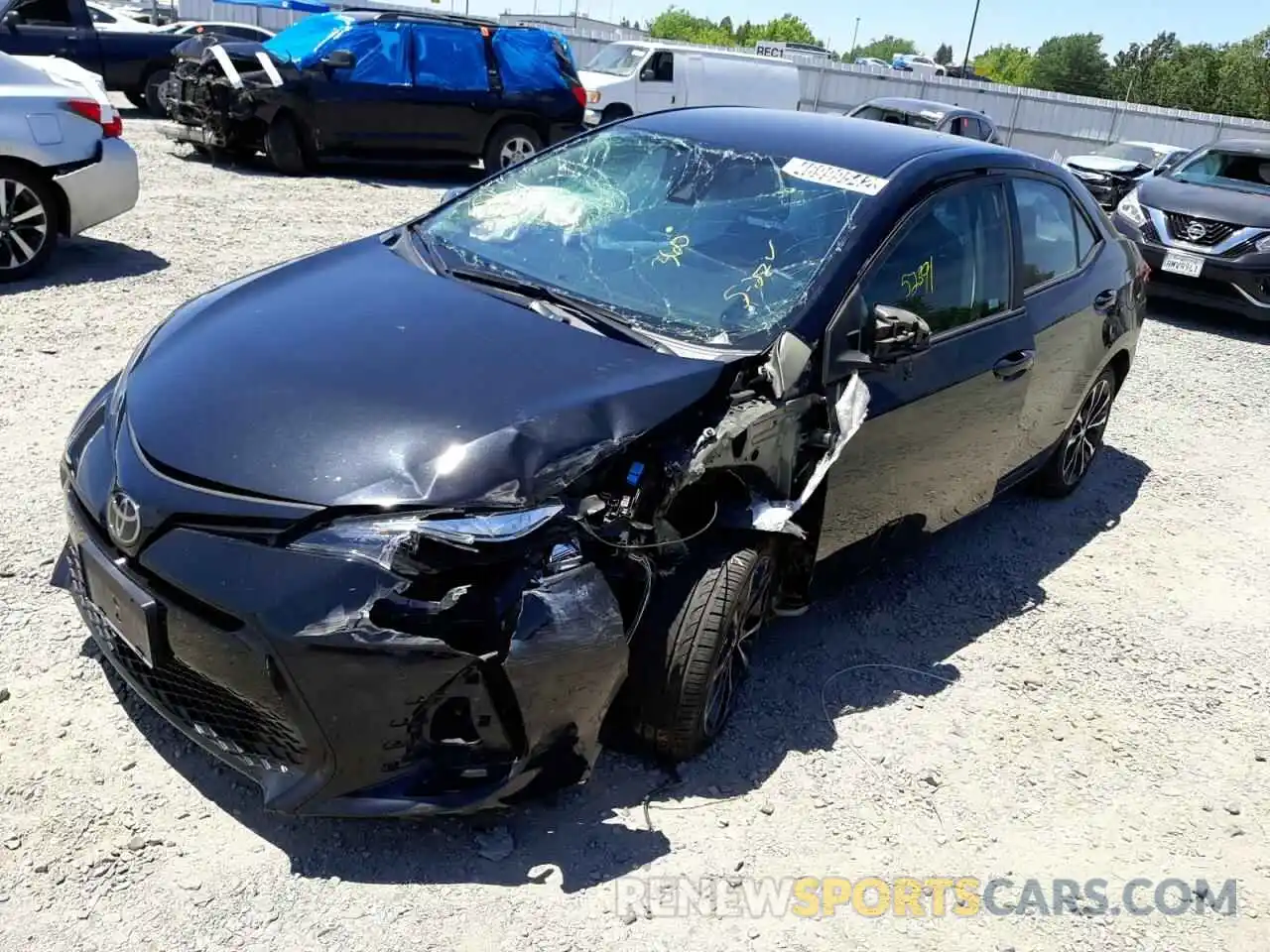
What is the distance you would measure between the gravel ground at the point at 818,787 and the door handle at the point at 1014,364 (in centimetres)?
93

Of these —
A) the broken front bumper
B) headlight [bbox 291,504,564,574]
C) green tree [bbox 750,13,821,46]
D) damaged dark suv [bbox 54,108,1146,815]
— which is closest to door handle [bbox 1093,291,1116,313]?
damaged dark suv [bbox 54,108,1146,815]

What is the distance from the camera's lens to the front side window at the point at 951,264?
353 centimetres

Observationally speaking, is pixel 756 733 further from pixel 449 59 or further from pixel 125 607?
pixel 449 59

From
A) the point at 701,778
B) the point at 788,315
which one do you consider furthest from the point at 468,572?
the point at 788,315

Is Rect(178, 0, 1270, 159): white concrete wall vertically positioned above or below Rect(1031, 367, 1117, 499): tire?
above

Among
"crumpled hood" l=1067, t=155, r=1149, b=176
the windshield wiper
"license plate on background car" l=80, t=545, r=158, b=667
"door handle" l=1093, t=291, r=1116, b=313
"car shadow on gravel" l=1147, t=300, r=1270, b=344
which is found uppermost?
the windshield wiper

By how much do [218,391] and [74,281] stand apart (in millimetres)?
4867

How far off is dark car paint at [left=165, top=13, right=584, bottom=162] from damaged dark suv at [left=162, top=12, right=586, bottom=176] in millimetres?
11

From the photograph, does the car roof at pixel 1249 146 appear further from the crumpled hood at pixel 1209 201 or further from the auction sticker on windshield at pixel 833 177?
the auction sticker on windshield at pixel 833 177

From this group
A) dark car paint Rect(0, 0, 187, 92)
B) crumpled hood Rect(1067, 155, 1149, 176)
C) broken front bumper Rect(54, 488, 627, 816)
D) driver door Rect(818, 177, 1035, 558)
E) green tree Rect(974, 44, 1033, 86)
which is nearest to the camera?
broken front bumper Rect(54, 488, 627, 816)

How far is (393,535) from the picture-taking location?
240 centimetres

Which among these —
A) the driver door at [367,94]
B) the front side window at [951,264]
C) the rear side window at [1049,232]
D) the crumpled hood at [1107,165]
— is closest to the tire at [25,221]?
the driver door at [367,94]

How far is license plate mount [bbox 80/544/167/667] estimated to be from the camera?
8.05 ft

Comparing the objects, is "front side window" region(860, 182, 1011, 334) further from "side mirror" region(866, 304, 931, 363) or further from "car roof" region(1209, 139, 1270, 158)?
"car roof" region(1209, 139, 1270, 158)
